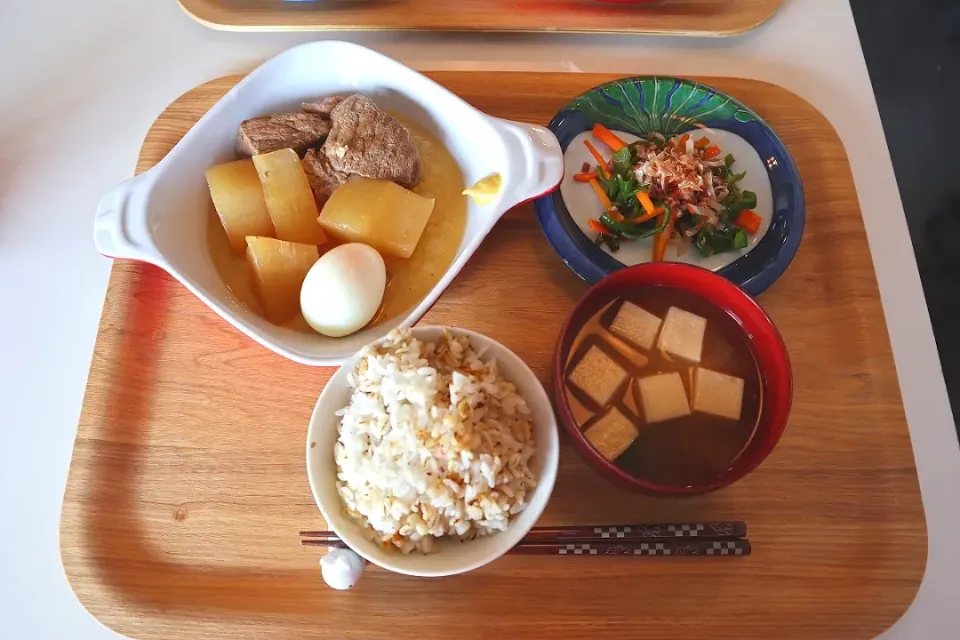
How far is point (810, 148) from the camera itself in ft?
4.75

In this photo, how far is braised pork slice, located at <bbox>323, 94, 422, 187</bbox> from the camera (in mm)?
1286

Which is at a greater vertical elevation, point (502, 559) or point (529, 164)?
point (529, 164)

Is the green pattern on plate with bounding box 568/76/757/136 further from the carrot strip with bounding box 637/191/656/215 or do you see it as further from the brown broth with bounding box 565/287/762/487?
the brown broth with bounding box 565/287/762/487

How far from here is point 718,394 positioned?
1125 mm

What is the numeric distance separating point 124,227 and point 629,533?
1.00 m

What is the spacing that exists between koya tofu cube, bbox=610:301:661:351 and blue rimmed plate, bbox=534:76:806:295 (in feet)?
0.31

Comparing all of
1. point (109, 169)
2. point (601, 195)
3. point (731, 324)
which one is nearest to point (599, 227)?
point (601, 195)

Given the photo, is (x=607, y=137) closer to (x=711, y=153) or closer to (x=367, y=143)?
(x=711, y=153)

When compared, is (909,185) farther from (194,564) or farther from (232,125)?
(194,564)

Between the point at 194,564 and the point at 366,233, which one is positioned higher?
the point at 366,233

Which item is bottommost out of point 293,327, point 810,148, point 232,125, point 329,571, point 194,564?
point 194,564

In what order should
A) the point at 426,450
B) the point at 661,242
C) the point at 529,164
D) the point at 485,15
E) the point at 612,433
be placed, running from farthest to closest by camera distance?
the point at 485,15 → the point at 661,242 → the point at 529,164 → the point at 612,433 → the point at 426,450

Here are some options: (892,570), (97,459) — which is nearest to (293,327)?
(97,459)

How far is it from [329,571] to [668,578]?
565 millimetres
